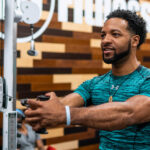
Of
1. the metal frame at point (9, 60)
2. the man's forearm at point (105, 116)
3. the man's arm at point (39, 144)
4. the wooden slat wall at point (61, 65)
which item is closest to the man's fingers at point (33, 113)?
the man's forearm at point (105, 116)

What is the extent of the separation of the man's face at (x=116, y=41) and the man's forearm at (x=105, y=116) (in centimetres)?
45

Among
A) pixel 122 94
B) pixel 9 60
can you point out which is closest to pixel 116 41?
pixel 122 94

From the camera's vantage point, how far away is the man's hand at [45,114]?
0.98 meters

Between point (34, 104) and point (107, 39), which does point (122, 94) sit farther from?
point (34, 104)

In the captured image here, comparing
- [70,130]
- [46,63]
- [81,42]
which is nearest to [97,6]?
[81,42]

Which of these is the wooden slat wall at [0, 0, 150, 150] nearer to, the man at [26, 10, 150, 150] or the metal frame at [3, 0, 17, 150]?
the metal frame at [3, 0, 17, 150]

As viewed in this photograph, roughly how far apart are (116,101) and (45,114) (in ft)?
1.81

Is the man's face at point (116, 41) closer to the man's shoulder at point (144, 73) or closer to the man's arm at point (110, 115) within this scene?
the man's shoulder at point (144, 73)

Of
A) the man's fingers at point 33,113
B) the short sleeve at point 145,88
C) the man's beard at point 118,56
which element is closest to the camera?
the man's fingers at point 33,113

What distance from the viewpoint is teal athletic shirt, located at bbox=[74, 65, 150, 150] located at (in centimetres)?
133

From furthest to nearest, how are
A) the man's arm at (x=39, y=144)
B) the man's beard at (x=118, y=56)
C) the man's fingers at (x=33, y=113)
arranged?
the man's arm at (x=39, y=144) < the man's beard at (x=118, y=56) < the man's fingers at (x=33, y=113)

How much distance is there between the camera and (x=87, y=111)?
3.44 feet

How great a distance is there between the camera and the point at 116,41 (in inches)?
57.7

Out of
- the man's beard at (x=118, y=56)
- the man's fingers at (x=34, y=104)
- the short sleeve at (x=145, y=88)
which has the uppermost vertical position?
the man's beard at (x=118, y=56)
